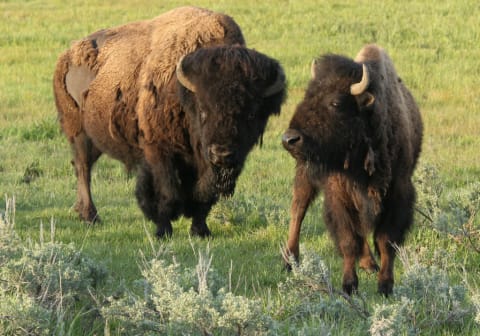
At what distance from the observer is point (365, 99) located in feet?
23.7

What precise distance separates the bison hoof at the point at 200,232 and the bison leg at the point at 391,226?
2.40 metres

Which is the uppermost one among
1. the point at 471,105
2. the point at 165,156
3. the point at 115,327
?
the point at 115,327

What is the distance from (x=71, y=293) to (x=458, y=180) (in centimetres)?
733

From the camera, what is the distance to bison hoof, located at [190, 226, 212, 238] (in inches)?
368

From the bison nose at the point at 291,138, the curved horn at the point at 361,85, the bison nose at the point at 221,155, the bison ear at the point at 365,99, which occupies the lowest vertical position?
the bison nose at the point at 221,155

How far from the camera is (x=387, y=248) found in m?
7.27

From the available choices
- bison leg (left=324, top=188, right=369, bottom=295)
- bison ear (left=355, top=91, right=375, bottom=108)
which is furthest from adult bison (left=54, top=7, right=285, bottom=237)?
bison ear (left=355, top=91, right=375, bottom=108)

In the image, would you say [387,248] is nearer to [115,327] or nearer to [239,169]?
[239,169]

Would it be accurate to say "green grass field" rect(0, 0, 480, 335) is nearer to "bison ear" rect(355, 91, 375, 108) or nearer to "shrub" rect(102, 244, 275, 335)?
"shrub" rect(102, 244, 275, 335)

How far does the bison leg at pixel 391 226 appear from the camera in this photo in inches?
285

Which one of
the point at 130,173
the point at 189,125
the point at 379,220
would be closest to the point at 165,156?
the point at 189,125

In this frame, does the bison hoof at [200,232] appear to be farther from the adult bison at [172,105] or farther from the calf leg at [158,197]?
the calf leg at [158,197]

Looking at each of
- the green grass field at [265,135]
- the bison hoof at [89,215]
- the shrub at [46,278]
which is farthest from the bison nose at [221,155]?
the shrub at [46,278]

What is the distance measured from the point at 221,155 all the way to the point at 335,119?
4.64 ft
